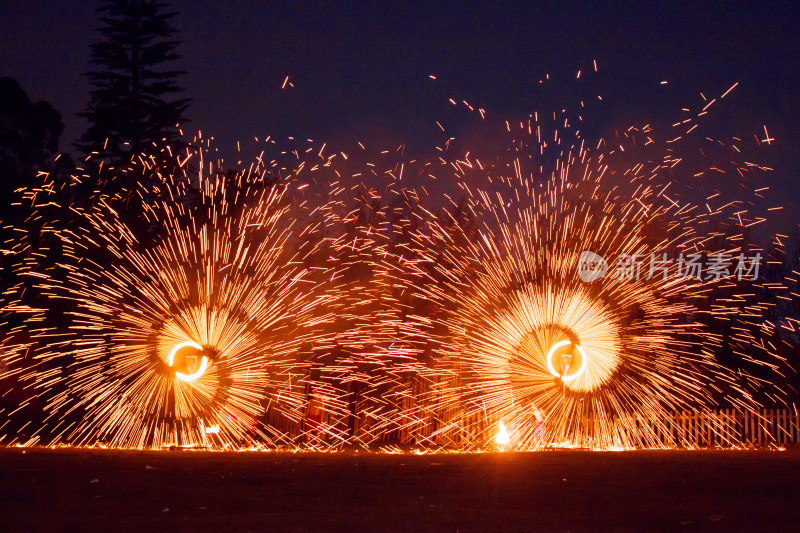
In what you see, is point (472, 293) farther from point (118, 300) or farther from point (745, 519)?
point (745, 519)

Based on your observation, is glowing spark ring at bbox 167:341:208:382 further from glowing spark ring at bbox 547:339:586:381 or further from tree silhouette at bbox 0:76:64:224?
tree silhouette at bbox 0:76:64:224

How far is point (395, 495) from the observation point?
834 cm

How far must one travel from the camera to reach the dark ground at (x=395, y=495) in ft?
22.1

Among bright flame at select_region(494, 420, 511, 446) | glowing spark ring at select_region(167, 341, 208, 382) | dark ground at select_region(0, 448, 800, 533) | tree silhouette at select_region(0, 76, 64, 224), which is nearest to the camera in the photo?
dark ground at select_region(0, 448, 800, 533)

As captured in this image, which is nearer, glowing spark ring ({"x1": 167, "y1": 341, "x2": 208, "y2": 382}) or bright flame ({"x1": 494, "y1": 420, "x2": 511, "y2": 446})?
glowing spark ring ({"x1": 167, "y1": 341, "x2": 208, "y2": 382})

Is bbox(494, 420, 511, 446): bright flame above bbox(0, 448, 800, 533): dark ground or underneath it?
above

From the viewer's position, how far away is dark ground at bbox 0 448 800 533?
6.74 m

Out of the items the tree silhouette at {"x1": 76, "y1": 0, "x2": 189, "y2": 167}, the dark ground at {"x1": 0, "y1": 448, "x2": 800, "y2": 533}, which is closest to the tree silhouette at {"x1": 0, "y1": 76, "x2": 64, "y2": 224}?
the tree silhouette at {"x1": 76, "y1": 0, "x2": 189, "y2": 167}

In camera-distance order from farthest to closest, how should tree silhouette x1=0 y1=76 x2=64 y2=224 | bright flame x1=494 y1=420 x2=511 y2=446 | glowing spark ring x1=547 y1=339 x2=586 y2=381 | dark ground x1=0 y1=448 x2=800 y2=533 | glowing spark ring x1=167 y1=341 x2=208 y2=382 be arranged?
1. tree silhouette x1=0 y1=76 x2=64 y2=224
2. bright flame x1=494 y1=420 x2=511 y2=446
3. glowing spark ring x1=167 y1=341 x2=208 y2=382
4. glowing spark ring x1=547 y1=339 x2=586 y2=381
5. dark ground x1=0 y1=448 x2=800 y2=533

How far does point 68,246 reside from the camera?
22.6 m

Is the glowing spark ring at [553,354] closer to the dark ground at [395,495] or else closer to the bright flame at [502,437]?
the bright flame at [502,437]

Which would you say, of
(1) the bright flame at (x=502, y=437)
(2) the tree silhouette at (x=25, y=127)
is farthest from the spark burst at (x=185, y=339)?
(2) the tree silhouette at (x=25, y=127)

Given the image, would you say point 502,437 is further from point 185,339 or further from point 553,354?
point 185,339

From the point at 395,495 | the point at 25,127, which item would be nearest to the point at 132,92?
the point at 25,127
